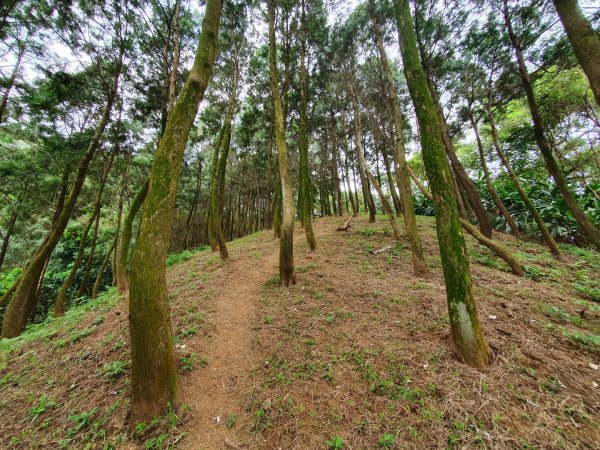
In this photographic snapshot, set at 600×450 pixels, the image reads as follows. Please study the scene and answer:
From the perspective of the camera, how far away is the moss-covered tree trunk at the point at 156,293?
2709 mm

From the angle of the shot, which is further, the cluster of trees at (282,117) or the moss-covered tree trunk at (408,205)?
the moss-covered tree trunk at (408,205)

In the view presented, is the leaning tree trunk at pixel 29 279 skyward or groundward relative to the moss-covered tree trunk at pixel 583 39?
groundward

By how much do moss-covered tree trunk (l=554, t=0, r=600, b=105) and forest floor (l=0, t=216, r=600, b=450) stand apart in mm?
3600

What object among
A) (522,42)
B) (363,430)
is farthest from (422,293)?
(522,42)

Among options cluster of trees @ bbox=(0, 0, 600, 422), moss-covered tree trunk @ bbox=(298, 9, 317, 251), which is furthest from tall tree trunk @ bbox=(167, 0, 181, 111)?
moss-covered tree trunk @ bbox=(298, 9, 317, 251)

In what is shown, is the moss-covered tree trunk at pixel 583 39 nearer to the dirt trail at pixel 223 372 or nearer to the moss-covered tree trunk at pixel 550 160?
the moss-covered tree trunk at pixel 550 160

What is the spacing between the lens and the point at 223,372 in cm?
362

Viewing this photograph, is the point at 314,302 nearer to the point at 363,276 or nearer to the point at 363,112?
the point at 363,276

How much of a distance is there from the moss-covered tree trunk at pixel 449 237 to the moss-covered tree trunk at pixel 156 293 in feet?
10.9

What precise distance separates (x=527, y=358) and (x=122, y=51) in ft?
46.3

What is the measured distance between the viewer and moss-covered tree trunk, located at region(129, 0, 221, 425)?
2709mm

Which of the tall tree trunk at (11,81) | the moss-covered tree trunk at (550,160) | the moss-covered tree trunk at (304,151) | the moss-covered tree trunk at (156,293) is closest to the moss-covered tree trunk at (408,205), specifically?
the moss-covered tree trunk at (304,151)

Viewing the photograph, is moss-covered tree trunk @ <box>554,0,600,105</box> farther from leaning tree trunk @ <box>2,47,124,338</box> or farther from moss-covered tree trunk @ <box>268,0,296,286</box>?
leaning tree trunk @ <box>2,47,124,338</box>

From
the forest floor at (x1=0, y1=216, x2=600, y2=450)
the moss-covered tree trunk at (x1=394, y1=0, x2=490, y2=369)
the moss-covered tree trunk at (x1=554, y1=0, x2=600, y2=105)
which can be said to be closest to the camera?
the forest floor at (x1=0, y1=216, x2=600, y2=450)
